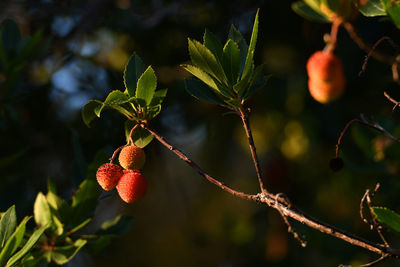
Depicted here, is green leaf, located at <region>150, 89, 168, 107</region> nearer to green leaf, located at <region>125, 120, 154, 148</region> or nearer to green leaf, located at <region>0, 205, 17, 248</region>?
green leaf, located at <region>125, 120, 154, 148</region>

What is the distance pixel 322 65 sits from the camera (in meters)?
0.95

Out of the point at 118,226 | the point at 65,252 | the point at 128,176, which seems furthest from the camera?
the point at 118,226

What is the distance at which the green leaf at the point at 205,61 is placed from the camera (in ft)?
3.12

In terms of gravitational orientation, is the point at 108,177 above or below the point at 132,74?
below

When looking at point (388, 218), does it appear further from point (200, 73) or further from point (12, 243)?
point (12, 243)

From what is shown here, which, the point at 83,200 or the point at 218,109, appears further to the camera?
the point at 218,109

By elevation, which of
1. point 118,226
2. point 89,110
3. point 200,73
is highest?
point 200,73

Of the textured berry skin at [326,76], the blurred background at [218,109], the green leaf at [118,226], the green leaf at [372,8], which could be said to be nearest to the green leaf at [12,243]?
the green leaf at [118,226]

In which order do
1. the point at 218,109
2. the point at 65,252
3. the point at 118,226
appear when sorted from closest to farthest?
the point at 65,252 → the point at 118,226 → the point at 218,109

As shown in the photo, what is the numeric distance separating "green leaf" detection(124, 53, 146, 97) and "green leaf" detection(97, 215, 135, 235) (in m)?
0.51

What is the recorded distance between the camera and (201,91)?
42.4 inches

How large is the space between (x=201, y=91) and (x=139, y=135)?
16 cm

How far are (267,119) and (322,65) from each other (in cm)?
181

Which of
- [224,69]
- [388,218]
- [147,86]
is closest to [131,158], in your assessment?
[147,86]
